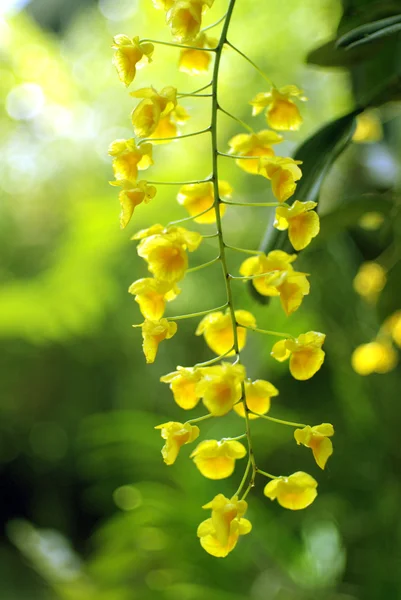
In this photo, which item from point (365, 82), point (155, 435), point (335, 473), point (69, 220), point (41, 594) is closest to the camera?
point (365, 82)

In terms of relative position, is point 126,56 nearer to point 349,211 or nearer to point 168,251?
point 168,251

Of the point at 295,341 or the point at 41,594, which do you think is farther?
the point at 41,594

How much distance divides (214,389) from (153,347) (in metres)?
0.05

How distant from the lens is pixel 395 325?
0.62 metres

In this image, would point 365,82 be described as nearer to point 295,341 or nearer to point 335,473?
point 295,341

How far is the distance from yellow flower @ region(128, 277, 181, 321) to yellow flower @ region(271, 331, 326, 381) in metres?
0.07

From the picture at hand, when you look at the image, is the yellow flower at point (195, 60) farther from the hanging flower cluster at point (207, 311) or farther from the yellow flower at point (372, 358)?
the yellow flower at point (372, 358)

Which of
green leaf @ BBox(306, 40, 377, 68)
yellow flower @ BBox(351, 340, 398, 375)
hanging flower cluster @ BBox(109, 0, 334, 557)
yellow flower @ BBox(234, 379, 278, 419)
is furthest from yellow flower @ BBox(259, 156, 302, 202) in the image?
yellow flower @ BBox(351, 340, 398, 375)

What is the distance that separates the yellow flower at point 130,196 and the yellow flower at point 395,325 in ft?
1.05

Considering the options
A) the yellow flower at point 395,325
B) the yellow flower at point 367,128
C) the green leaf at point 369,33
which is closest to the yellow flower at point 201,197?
the green leaf at point 369,33

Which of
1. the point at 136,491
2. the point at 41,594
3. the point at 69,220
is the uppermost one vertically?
the point at 69,220

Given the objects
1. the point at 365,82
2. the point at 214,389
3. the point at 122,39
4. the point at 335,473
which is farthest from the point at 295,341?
the point at 335,473

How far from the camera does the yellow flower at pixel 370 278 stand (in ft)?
2.27

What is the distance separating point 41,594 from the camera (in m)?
1.55
